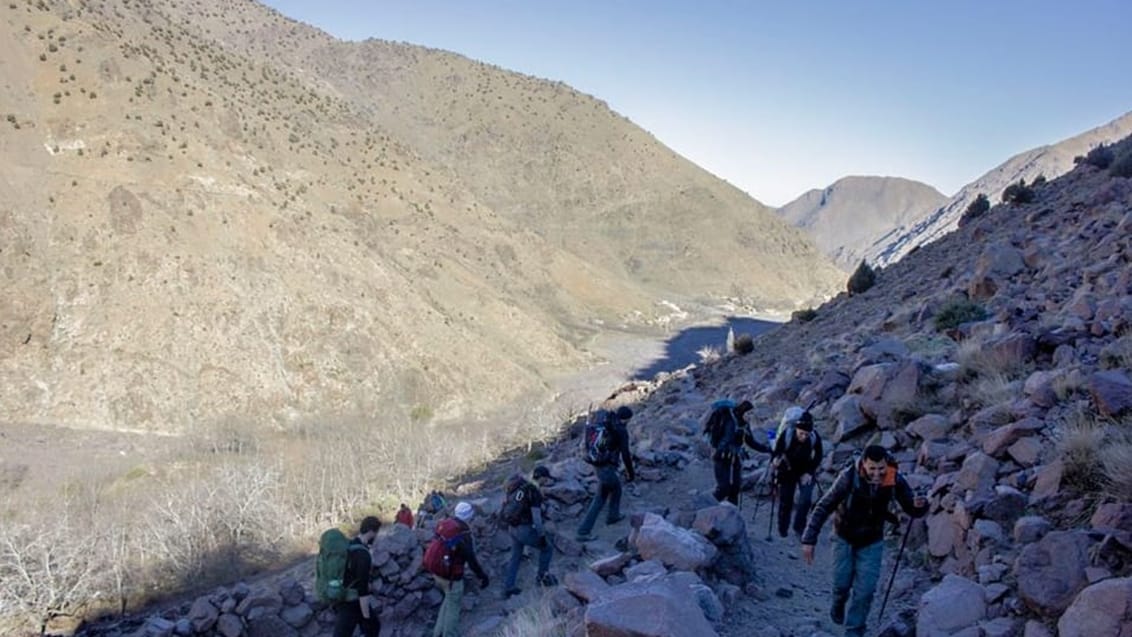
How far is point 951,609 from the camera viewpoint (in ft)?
17.3

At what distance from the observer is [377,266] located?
39.6 meters

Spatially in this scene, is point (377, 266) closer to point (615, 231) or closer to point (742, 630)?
point (742, 630)

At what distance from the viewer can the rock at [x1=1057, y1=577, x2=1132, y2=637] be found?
13.5ft

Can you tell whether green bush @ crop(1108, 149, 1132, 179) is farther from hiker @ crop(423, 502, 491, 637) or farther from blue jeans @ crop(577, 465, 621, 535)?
hiker @ crop(423, 502, 491, 637)

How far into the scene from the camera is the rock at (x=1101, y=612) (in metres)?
4.12

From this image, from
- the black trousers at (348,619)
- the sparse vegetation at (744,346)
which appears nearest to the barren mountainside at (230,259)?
the sparse vegetation at (744,346)

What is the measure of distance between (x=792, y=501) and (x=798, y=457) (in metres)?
0.87

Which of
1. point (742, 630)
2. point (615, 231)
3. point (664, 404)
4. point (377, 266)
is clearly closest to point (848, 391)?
point (742, 630)

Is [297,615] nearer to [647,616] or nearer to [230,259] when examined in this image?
[647,616]

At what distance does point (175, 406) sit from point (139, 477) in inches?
202

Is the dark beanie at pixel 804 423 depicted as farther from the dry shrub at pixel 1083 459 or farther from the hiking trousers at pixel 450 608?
the hiking trousers at pixel 450 608

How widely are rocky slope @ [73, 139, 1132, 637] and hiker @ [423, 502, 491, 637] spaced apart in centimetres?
47

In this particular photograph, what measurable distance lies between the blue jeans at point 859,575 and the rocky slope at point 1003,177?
115 m

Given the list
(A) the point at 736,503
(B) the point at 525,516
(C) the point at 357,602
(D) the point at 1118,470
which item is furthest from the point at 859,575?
(C) the point at 357,602
